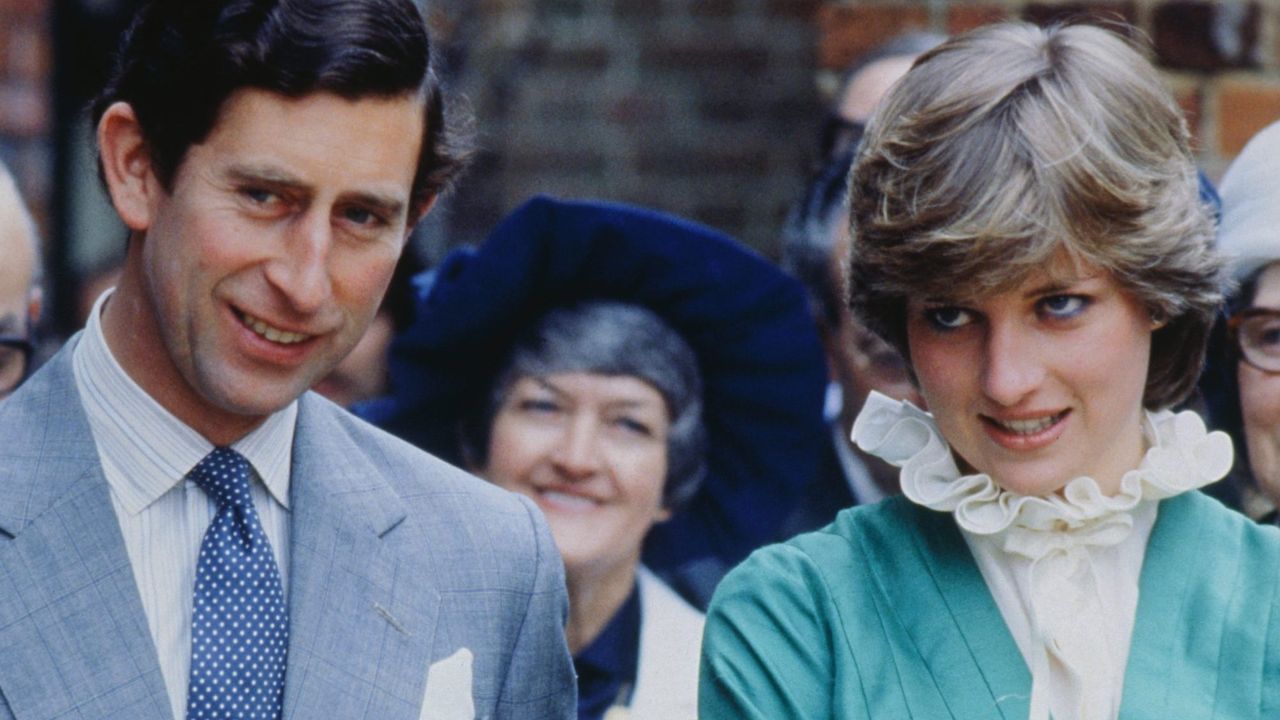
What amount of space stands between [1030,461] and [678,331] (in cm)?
174

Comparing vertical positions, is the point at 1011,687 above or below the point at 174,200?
below

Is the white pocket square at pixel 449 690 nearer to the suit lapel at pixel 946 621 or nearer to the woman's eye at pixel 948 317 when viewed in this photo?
the suit lapel at pixel 946 621

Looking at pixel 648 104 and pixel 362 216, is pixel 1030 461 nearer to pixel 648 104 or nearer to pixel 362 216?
pixel 362 216

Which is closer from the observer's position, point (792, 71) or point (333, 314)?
point (333, 314)

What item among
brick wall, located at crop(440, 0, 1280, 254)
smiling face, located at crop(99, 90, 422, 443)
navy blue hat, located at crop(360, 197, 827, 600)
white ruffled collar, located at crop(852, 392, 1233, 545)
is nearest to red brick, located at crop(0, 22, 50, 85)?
brick wall, located at crop(440, 0, 1280, 254)

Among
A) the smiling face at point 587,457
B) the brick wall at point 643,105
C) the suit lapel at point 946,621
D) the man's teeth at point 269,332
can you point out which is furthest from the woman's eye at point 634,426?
the brick wall at point 643,105

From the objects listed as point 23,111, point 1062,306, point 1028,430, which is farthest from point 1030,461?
point 23,111

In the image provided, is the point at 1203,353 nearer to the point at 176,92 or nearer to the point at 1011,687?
the point at 1011,687

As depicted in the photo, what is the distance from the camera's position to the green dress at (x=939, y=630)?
8.49ft

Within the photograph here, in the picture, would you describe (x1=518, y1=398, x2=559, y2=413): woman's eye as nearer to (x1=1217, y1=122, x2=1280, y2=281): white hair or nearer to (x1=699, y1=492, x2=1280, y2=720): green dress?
(x1=1217, y1=122, x2=1280, y2=281): white hair

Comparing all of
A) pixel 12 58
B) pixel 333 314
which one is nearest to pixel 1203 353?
pixel 333 314

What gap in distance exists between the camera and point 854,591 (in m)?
2.71

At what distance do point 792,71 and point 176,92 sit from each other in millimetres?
3423

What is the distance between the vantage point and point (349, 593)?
2.85 meters
